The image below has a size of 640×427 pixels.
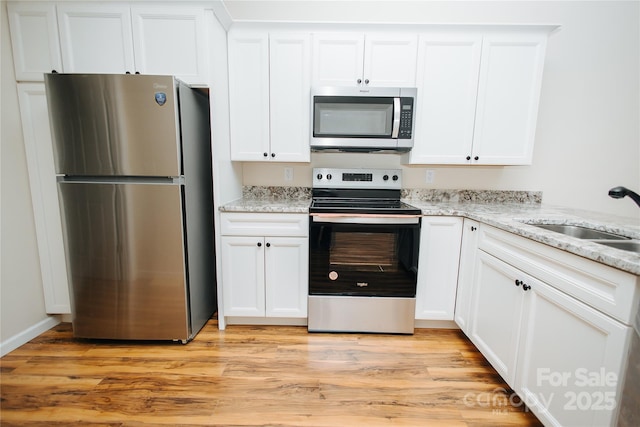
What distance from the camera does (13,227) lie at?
1.76 m

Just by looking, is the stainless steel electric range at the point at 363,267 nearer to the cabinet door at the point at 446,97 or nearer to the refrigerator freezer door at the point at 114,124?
the cabinet door at the point at 446,97

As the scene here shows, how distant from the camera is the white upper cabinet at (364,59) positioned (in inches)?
76.2

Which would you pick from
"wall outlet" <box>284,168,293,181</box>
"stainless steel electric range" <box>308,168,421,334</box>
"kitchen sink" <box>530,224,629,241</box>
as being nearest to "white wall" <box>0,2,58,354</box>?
"wall outlet" <box>284,168,293,181</box>

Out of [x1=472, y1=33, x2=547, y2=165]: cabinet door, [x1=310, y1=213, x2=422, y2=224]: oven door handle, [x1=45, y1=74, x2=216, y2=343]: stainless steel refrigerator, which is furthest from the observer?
[x1=472, y1=33, x2=547, y2=165]: cabinet door

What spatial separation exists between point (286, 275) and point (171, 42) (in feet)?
5.60

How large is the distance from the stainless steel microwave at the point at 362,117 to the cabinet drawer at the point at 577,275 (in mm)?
959

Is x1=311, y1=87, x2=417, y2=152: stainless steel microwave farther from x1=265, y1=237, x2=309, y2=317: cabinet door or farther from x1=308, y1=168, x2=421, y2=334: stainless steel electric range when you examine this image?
x1=265, y1=237, x2=309, y2=317: cabinet door

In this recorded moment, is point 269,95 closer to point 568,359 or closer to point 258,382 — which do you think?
point 258,382

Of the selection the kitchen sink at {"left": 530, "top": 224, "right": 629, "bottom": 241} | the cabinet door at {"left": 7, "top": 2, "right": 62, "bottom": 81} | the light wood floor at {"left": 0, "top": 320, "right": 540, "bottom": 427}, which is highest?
the cabinet door at {"left": 7, "top": 2, "right": 62, "bottom": 81}

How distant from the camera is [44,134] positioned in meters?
1.79

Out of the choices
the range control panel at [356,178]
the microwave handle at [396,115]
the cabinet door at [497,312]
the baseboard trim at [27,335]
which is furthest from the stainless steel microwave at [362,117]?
the baseboard trim at [27,335]

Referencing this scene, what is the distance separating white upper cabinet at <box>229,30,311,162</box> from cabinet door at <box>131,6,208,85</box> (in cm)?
28

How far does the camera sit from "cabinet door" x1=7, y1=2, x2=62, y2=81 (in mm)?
1686

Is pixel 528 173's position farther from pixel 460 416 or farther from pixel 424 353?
pixel 460 416
